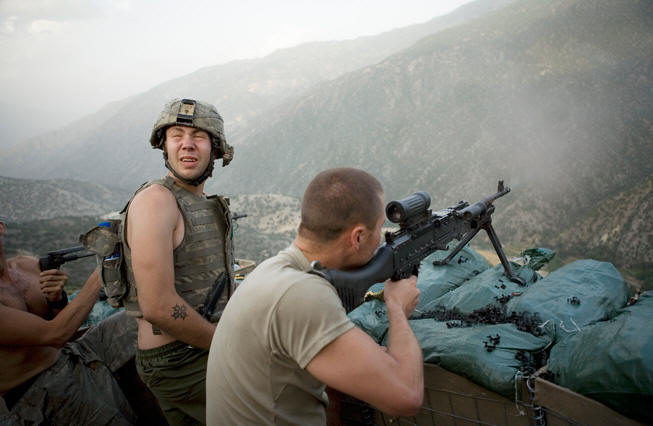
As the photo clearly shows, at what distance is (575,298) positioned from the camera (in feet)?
8.73

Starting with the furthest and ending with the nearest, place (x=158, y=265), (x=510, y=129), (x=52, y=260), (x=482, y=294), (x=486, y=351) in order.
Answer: (x=510, y=129) → (x=482, y=294) → (x=52, y=260) → (x=486, y=351) → (x=158, y=265)

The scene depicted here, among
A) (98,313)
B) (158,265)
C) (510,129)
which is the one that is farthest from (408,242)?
(510,129)

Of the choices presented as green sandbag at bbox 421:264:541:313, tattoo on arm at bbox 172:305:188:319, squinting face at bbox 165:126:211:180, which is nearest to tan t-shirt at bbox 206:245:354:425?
tattoo on arm at bbox 172:305:188:319

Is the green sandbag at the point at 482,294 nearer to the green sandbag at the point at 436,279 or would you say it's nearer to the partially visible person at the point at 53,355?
the green sandbag at the point at 436,279

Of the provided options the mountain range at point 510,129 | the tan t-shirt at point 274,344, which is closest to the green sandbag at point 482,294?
the tan t-shirt at point 274,344

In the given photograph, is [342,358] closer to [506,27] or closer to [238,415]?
[238,415]

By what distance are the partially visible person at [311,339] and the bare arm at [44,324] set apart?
1345 millimetres

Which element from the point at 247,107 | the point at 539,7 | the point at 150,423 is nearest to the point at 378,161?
the point at 539,7

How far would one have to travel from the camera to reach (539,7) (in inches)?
1235

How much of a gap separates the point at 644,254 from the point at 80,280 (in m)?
15.8

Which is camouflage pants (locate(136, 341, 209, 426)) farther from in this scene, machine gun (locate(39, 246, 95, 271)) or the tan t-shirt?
machine gun (locate(39, 246, 95, 271))

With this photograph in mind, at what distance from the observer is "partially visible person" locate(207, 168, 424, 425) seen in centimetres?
118

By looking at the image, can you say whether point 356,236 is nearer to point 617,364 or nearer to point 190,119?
point 617,364

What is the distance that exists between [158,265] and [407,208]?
1537mm
